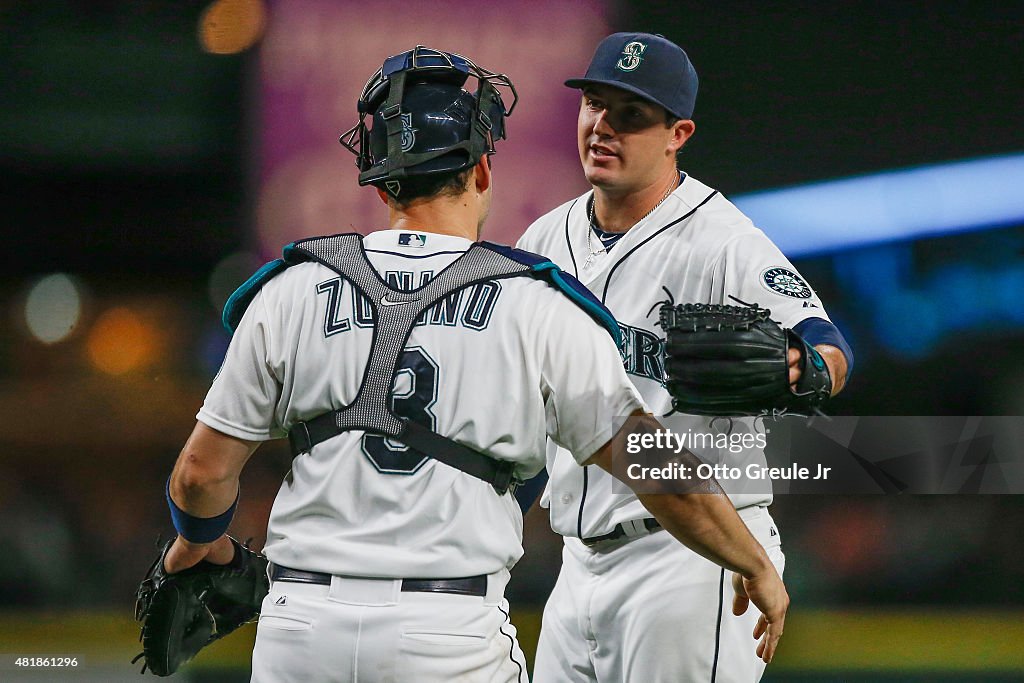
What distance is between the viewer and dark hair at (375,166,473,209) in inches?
76.4

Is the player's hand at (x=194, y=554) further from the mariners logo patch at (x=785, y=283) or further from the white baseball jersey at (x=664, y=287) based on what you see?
the mariners logo patch at (x=785, y=283)

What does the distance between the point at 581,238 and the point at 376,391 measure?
4.04ft

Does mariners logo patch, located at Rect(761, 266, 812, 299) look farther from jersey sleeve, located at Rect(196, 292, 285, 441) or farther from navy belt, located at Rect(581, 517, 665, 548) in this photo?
jersey sleeve, located at Rect(196, 292, 285, 441)

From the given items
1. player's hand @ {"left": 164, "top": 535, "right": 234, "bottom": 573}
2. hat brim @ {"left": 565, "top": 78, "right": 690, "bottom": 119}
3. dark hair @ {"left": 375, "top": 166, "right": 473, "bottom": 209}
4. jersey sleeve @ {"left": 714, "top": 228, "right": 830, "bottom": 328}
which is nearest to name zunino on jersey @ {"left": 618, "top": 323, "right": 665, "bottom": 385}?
jersey sleeve @ {"left": 714, "top": 228, "right": 830, "bottom": 328}

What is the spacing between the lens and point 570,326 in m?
1.83

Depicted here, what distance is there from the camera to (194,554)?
2.05m

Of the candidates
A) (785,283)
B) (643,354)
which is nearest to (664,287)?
(643,354)

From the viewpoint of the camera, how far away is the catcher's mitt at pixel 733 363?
2123mm

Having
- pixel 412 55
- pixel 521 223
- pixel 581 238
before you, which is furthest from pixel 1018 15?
pixel 412 55

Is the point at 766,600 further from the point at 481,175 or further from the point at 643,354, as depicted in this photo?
the point at 481,175

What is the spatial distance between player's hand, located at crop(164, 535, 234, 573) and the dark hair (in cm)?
73

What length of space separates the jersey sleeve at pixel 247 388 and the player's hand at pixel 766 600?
894mm

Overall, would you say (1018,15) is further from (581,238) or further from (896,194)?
(581,238)

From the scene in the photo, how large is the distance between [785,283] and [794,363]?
0.35 meters
